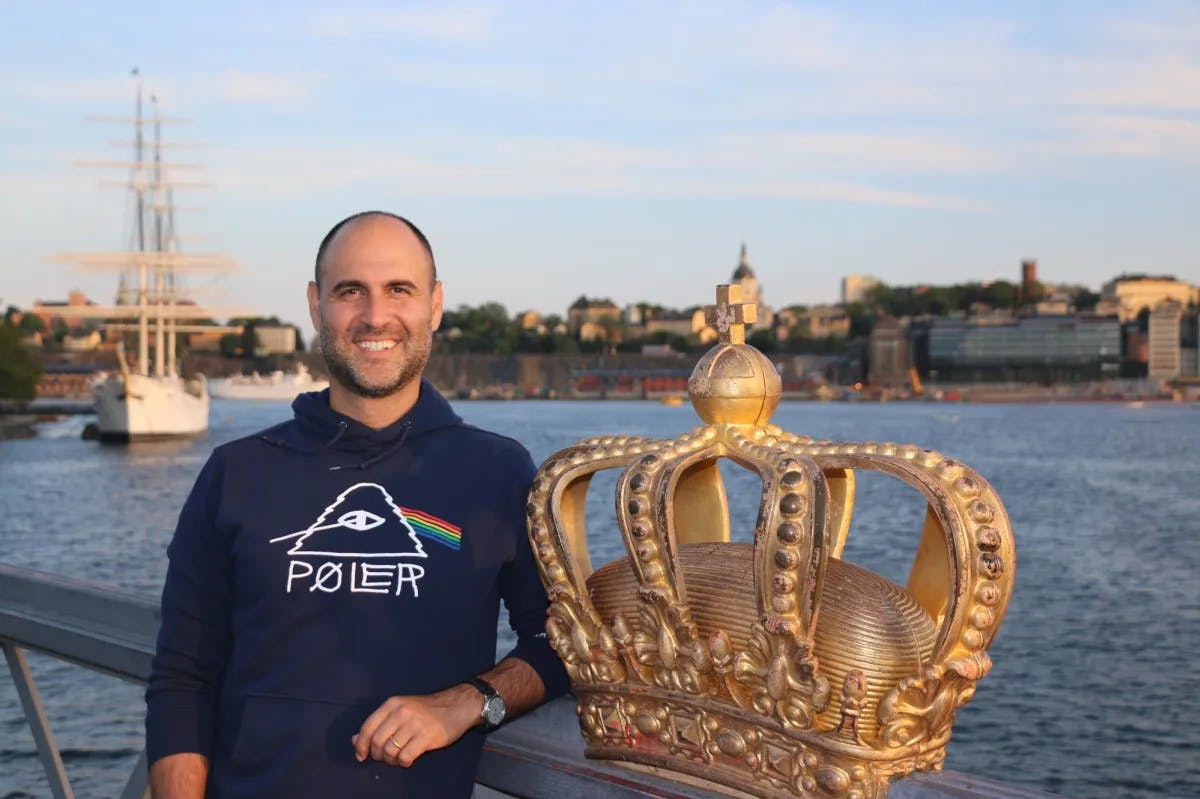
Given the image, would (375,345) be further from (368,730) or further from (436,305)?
(368,730)

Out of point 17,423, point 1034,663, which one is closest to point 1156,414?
point 17,423

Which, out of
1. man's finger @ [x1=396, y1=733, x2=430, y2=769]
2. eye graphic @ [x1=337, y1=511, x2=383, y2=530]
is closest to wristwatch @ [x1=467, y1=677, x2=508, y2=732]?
man's finger @ [x1=396, y1=733, x2=430, y2=769]

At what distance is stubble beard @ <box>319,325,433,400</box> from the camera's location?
220 centimetres

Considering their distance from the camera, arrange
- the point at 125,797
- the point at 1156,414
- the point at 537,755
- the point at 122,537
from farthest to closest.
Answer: the point at 1156,414 < the point at 122,537 < the point at 125,797 < the point at 537,755

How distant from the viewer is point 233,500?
2143 mm

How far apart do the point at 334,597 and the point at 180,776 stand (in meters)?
0.36

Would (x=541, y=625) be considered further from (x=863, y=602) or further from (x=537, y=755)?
(x=863, y=602)

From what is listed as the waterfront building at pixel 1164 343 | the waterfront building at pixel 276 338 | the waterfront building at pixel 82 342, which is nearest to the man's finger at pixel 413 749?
the waterfront building at pixel 82 342

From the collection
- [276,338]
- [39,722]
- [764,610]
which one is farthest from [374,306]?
[276,338]

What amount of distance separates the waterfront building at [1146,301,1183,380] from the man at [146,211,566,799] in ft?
541

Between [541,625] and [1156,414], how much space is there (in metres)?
129

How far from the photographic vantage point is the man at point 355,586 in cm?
207

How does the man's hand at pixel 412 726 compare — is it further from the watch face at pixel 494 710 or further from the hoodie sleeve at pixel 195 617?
the hoodie sleeve at pixel 195 617

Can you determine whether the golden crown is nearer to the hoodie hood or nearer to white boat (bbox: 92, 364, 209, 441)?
the hoodie hood
